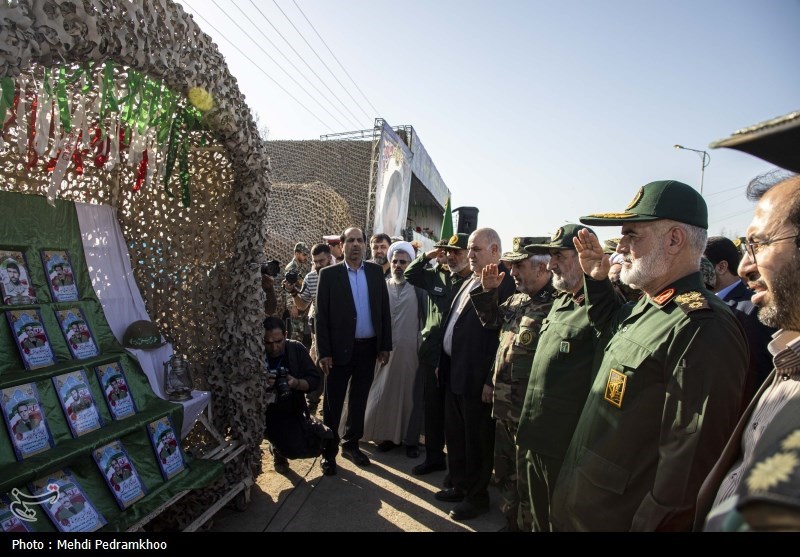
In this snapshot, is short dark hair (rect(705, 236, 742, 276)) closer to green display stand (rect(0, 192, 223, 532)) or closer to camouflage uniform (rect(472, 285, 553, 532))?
camouflage uniform (rect(472, 285, 553, 532))

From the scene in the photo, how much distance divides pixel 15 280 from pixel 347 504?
102 inches

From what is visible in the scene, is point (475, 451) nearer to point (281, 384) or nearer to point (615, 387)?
point (281, 384)

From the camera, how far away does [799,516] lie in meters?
0.60

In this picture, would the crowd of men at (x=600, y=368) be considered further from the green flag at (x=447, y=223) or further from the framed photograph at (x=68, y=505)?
the green flag at (x=447, y=223)

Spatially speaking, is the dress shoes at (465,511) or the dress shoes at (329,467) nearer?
the dress shoes at (465,511)

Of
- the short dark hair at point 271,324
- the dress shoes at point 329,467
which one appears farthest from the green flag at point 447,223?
the dress shoes at point 329,467

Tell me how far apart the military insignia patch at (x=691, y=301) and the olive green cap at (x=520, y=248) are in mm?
1357

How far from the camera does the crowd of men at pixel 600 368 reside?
3.90 ft

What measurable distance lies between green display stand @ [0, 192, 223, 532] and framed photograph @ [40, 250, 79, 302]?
4 cm

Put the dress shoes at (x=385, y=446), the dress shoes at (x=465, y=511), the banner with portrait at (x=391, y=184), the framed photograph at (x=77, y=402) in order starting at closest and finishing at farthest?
the framed photograph at (x=77, y=402) < the dress shoes at (x=465, y=511) < the dress shoes at (x=385, y=446) < the banner with portrait at (x=391, y=184)

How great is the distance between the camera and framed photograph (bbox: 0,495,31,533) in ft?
6.27

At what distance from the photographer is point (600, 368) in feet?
6.51
